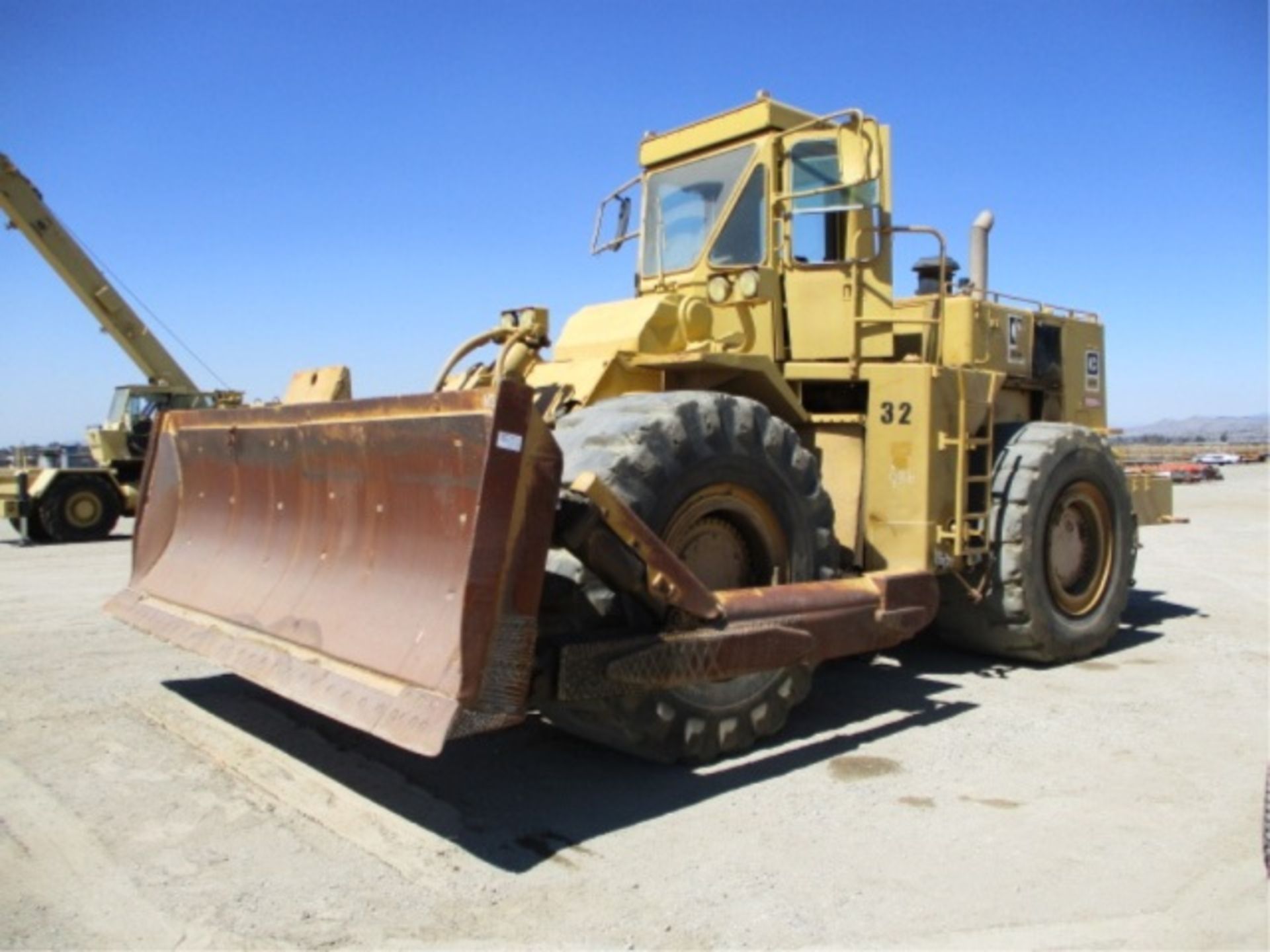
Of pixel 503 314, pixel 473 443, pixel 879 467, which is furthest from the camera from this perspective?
pixel 879 467

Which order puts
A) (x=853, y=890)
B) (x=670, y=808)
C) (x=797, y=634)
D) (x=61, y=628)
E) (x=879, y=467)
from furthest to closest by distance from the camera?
(x=61, y=628), (x=879, y=467), (x=797, y=634), (x=670, y=808), (x=853, y=890)

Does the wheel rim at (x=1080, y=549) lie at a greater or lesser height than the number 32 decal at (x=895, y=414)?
lesser

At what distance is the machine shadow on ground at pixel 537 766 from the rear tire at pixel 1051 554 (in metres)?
0.60

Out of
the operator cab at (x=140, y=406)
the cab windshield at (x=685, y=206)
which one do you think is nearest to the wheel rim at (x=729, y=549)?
the cab windshield at (x=685, y=206)

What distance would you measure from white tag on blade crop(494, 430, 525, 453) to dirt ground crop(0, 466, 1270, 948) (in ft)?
4.88

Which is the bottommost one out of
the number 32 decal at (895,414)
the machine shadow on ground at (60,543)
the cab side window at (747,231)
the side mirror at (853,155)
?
the machine shadow on ground at (60,543)

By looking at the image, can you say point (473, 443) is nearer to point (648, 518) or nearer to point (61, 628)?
point (648, 518)

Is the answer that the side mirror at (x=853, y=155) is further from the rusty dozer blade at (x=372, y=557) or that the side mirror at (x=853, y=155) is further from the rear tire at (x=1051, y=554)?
the rusty dozer blade at (x=372, y=557)

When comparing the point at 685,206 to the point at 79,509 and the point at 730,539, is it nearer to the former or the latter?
the point at 730,539

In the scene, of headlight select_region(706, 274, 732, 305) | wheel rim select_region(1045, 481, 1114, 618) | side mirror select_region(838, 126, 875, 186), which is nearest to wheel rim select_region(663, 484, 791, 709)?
headlight select_region(706, 274, 732, 305)

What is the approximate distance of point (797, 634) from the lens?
5.02 m

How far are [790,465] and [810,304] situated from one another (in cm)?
170

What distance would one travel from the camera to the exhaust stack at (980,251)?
8.66 metres

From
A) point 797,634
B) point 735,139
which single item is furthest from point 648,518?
point 735,139
